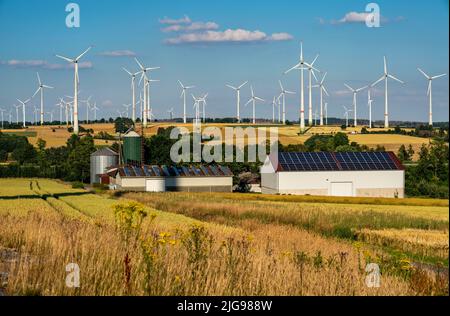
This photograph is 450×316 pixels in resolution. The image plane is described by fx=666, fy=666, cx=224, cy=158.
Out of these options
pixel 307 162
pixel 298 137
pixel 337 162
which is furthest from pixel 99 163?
pixel 298 137

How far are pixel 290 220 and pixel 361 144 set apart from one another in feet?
272

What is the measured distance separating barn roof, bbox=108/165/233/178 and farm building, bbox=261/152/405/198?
8294mm

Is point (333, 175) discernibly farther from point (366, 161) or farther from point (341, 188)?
point (366, 161)

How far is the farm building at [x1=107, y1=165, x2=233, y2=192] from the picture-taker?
8269cm

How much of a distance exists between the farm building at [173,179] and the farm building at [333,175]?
722 centimetres

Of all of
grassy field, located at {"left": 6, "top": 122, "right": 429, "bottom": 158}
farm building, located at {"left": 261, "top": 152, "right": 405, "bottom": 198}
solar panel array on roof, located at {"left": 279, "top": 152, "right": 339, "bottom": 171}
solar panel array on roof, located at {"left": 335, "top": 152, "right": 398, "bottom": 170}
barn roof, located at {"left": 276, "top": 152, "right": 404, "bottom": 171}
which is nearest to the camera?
farm building, located at {"left": 261, "top": 152, "right": 405, "bottom": 198}

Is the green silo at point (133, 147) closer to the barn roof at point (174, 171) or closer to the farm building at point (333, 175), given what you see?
the barn roof at point (174, 171)

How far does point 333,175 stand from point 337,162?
2457 mm

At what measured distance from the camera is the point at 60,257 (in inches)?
488

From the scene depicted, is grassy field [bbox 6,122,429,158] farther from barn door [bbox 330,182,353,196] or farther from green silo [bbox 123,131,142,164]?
barn door [bbox 330,182,353,196]

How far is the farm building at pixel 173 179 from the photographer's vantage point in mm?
82688

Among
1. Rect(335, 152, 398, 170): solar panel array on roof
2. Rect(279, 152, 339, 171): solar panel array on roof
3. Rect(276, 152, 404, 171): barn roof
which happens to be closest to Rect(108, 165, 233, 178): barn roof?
Rect(279, 152, 339, 171): solar panel array on roof

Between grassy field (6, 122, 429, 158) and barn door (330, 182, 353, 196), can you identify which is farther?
grassy field (6, 122, 429, 158)
